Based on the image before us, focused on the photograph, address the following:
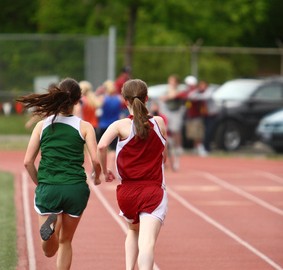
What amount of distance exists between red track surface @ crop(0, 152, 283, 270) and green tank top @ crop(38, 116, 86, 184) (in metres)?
2.13

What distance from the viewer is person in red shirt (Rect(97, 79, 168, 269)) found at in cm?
889

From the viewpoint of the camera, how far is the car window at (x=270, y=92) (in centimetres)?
3067

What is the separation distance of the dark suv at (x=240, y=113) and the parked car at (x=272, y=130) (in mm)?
825

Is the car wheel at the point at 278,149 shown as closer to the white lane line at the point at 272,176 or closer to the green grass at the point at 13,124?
the white lane line at the point at 272,176

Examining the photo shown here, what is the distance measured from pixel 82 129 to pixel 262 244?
183 inches

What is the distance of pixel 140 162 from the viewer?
895 cm

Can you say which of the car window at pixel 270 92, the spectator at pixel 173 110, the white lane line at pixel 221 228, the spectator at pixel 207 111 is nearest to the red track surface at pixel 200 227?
the white lane line at pixel 221 228

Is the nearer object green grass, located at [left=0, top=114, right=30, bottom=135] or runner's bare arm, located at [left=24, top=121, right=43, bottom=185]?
runner's bare arm, located at [left=24, top=121, right=43, bottom=185]

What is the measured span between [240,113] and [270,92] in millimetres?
1093

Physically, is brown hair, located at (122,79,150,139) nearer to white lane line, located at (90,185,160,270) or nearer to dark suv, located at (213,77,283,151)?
white lane line, located at (90,185,160,270)

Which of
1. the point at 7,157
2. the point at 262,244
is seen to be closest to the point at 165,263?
the point at 262,244

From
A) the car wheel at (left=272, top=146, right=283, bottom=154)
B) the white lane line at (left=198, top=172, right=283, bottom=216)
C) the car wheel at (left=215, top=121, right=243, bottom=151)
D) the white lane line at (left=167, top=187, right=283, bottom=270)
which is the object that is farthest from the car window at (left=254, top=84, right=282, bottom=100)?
the white lane line at (left=167, top=187, right=283, bottom=270)

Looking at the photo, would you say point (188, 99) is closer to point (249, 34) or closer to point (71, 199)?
point (71, 199)

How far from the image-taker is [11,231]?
539 inches
